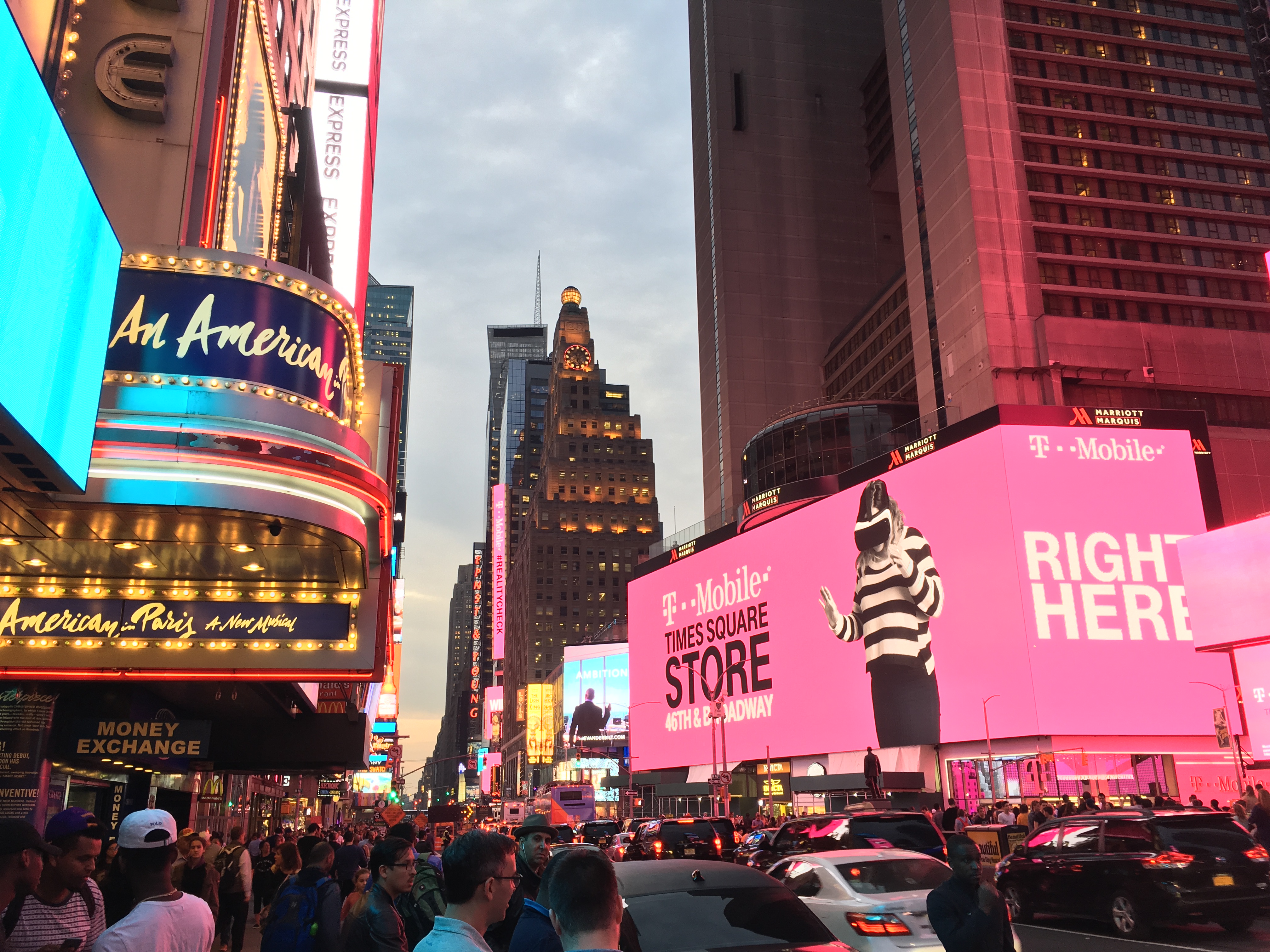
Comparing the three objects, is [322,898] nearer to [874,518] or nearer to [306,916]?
[306,916]

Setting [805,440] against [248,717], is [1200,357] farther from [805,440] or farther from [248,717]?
[248,717]

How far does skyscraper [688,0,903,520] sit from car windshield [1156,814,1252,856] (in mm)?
92820

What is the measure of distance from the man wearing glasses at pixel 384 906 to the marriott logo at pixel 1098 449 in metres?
51.1

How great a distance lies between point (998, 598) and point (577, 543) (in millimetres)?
135643

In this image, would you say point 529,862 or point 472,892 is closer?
point 472,892

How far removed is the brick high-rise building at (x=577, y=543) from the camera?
180500 millimetres

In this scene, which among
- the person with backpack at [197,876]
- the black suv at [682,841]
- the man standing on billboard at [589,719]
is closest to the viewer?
the person with backpack at [197,876]

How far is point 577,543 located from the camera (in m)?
184

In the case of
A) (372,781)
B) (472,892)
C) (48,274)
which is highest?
(48,274)

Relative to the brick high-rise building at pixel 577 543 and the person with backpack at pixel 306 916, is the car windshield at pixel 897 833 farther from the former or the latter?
the brick high-rise building at pixel 577 543

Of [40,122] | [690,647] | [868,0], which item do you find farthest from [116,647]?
[868,0]

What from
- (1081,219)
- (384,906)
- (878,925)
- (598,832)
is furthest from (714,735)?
(384,906)

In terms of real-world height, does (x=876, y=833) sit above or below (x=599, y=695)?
below

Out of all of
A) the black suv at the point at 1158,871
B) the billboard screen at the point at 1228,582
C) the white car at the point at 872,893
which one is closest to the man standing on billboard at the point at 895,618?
the billboard screen at the point at 1228,582
